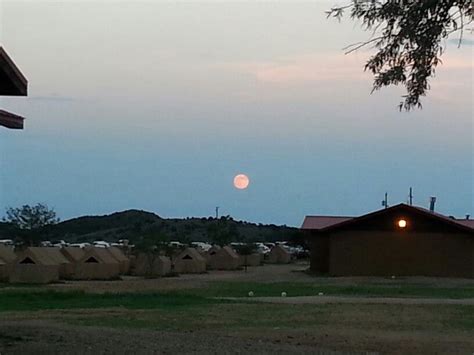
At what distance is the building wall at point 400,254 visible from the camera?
61969 millimetres

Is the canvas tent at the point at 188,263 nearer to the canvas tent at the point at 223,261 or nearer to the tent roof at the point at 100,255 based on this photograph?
the canvas tent at the point at 223,261

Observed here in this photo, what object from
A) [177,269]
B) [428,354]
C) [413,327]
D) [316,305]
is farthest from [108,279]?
[428,354]

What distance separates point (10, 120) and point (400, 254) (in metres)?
47.1

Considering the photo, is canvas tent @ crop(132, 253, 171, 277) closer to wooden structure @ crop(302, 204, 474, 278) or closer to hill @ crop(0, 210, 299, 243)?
wooden structure @ crop(302, 204, 474, 278)

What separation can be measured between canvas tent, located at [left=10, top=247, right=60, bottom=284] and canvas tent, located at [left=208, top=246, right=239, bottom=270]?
30450 millimetres

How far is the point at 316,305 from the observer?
109 ft

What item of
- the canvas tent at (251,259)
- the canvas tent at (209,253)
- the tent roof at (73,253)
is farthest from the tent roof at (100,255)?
the canvas tent at (251,259)

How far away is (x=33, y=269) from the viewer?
56.5 metres

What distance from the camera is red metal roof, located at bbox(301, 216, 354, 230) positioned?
74450 millimetres

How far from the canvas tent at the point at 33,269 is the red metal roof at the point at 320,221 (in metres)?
20.6

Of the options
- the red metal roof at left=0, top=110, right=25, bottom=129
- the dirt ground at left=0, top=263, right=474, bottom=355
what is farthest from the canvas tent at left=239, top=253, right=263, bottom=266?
the red metal roof at left=0, top=110, right=25, bottom=129

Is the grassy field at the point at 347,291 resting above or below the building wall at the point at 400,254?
below

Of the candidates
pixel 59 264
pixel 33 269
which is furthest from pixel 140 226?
pixel 33 269

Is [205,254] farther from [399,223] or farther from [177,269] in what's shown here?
[399,223]
